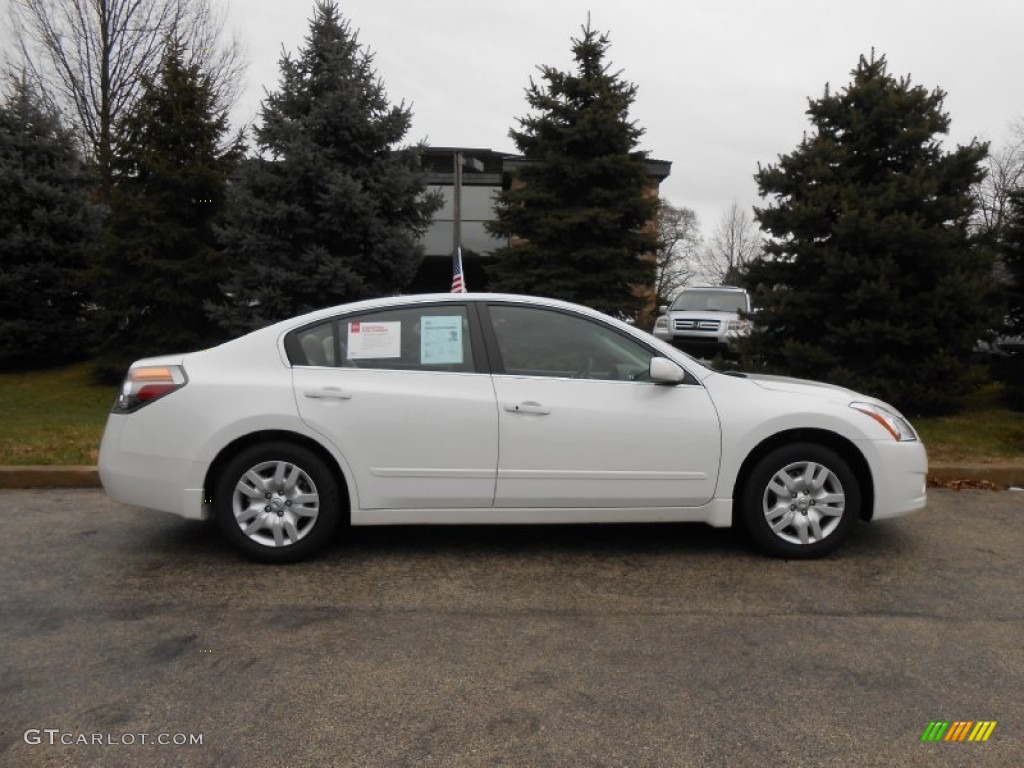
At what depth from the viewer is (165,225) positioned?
1194 cm

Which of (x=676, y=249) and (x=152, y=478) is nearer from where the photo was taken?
(x=152, y=478)

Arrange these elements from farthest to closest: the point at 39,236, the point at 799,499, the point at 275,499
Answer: the point at 39,236 < the point at 799,499 < the point at 275,499

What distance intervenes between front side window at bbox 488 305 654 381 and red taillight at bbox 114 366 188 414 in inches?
70.6

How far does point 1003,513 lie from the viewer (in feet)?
19.1

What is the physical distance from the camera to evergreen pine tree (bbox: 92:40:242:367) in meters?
11.9

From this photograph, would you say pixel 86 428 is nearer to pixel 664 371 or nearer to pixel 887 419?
pixel 664 371

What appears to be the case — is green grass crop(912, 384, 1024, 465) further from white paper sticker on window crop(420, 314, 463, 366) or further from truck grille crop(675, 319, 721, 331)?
truck grille crop(675, 319, 721, 331)

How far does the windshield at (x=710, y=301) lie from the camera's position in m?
17.8

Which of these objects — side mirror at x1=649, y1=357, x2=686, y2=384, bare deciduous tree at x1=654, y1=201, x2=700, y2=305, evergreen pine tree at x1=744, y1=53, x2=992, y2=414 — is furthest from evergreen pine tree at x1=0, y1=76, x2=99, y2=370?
bare deciduous tree at x1=654, y1=201, x2=700, y2=305

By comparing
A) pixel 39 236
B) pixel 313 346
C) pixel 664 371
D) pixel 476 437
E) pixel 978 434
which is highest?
pixel 39 236

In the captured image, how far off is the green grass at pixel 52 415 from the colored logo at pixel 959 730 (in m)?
6.35

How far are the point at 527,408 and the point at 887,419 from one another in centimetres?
213

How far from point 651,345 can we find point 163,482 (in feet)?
9.32

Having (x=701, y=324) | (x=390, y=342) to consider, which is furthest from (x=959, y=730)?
(x=701, y=324)
